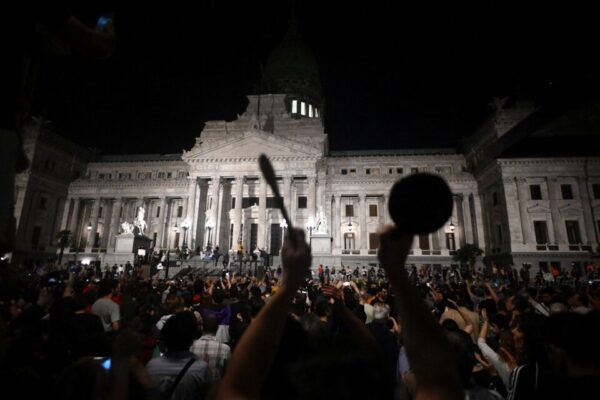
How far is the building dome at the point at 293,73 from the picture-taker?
59.3 m

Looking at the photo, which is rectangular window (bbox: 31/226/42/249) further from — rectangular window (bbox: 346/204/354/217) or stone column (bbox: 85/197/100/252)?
rectangular window (bbox: 346/204/354/217)

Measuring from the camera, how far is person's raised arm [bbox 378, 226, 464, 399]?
1.34 metres

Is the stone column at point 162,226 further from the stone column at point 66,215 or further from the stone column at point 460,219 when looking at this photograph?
→ the stone column at point 460,219

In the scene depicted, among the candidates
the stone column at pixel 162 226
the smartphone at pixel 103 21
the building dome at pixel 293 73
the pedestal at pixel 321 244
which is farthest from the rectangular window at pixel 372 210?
the smartphone at pixel 103 21

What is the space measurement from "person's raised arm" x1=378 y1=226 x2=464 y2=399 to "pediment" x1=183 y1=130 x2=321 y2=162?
3744cm

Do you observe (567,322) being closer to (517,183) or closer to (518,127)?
(518,127)

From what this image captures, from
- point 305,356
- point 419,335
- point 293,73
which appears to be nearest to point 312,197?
point 293,73

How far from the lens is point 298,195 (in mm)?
43281

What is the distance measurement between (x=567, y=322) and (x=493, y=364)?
2.44 meters

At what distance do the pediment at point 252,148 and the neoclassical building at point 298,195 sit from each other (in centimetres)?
12

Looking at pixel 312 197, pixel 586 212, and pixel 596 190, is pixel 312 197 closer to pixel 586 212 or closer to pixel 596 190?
pixel 586 212

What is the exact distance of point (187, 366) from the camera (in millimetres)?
3336

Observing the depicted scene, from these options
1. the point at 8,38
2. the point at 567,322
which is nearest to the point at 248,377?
the point at 567,322

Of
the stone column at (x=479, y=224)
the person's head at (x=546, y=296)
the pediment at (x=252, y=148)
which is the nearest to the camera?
the person's head at (x=546, y=296)
